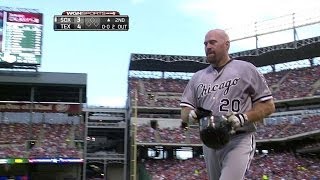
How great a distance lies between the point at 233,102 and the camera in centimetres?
395

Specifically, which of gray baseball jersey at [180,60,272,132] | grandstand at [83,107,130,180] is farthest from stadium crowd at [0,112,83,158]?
gray baseball jersey at [180,60,272,132]

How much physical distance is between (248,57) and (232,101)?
121 feet

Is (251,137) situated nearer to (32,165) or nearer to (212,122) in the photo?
(212,122)

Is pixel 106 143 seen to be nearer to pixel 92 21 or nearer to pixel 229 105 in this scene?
pixel 92 21

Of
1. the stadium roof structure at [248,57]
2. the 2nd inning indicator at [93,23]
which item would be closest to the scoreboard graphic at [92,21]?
the 2nd inning indicator at [93,23]

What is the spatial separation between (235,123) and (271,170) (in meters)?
A: 27.0

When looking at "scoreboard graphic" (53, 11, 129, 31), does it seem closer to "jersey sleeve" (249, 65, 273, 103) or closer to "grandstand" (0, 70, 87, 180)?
"grandstand" (0, 70, 87, 180)

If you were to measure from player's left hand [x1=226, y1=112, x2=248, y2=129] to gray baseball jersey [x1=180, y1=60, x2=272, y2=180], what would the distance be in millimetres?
173

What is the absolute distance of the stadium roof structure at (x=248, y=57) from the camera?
37.7 meters

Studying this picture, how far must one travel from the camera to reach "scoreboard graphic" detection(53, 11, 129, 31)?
20797 mm

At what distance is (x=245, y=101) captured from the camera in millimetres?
3982

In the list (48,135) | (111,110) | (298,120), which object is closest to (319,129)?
(298,120)

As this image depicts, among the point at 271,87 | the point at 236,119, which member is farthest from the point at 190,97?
the point at 271,87

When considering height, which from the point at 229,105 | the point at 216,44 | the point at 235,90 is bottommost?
the point at 229,105
